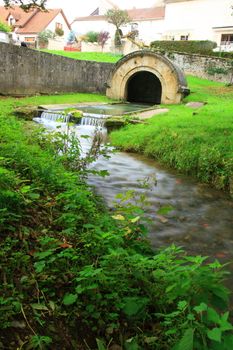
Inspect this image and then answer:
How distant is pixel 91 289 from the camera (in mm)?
2738

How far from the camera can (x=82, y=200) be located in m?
4.08

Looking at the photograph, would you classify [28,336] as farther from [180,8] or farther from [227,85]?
[180,8]

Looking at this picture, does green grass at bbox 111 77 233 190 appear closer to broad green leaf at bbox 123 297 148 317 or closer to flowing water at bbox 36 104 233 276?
flowing water at bbox 36 104 233 276

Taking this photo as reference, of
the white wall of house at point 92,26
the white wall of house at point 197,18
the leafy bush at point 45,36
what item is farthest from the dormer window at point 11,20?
the white wall of house at point 197,18

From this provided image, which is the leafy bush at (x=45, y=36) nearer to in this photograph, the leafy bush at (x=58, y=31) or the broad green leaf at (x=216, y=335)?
the leafy bush at (x=58, y=31)

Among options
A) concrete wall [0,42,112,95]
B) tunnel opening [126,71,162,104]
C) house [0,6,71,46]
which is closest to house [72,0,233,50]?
house [0,6,71,46]

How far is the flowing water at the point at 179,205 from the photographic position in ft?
15.9

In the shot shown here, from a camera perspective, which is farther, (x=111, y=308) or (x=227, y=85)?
(x=227, y=85)

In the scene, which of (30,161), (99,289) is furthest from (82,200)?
(99,289)

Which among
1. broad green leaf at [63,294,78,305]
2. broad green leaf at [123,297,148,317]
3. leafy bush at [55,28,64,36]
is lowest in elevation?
broad green leaf at [123,297,148,317]

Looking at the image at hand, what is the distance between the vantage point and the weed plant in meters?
2.34

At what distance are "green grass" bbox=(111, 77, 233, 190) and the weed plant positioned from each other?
14.5 feet

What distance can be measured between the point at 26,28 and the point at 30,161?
176ft

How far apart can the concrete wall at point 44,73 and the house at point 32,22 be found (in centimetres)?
3013
